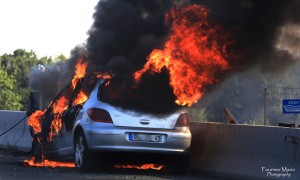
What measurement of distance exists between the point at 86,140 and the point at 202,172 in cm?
250

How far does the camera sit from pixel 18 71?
104250 mm

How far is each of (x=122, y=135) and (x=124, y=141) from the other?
0.11 meters

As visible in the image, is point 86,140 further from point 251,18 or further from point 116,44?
point 251,18

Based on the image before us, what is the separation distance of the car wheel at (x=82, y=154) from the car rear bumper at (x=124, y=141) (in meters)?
0.19

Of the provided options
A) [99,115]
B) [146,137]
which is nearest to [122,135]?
[146,137]

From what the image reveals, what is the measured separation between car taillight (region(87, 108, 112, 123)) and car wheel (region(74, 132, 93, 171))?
1.50 feet

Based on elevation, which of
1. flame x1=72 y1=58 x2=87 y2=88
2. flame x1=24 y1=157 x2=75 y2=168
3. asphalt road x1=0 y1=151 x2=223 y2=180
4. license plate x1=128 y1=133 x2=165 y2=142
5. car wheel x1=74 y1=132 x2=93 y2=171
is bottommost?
flame x1=24 y1=157 x2=75 y2=168

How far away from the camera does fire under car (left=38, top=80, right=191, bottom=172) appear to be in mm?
12016

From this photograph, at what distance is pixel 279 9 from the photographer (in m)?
12.3

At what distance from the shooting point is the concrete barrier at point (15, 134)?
64.1 ft

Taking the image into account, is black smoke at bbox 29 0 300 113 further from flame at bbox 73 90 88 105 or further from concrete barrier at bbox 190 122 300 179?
concrete barrier at bbox 190 122 300 179

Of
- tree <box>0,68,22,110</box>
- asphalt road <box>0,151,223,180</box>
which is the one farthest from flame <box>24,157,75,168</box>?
tree <box>0,68,22,110</box>

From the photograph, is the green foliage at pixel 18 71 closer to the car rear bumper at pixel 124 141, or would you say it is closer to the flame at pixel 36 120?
the flame at pixel 36 120

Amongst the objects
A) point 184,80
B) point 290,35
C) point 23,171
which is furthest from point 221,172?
point 23,171
